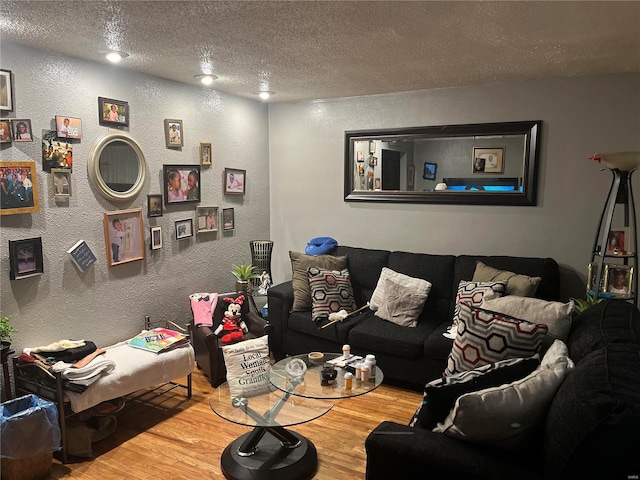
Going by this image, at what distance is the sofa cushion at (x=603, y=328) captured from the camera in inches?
78.0

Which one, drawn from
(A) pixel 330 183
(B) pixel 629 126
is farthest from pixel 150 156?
(B) pixel 629 126

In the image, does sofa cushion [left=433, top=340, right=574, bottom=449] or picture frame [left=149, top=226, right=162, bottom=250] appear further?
picture frame [left=149, top=226, right=162, bottom=250]

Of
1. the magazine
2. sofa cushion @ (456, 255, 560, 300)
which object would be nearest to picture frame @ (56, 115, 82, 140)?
the magazine

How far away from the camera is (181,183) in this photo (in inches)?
157

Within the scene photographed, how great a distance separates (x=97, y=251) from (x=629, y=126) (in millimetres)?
3958

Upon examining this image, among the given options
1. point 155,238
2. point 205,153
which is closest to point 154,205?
point 155,238

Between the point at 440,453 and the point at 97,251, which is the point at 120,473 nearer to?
the point at 97,251

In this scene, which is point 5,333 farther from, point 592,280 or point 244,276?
point 592,280

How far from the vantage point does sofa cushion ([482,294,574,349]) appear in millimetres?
2449

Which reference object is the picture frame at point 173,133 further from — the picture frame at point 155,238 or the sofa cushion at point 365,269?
the sofa cushion at point 365,269

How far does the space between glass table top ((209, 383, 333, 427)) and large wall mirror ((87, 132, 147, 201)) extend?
1692 millimetres

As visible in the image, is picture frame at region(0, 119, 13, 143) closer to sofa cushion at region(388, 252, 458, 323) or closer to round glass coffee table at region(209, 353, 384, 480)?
round glass coffee table at region(209, 353, 384, 480)

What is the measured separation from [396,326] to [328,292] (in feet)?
2.12

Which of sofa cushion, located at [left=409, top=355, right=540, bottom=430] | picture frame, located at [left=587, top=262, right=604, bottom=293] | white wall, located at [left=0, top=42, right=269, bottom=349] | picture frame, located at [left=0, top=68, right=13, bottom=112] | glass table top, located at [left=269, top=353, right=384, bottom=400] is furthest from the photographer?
picture frame, located at [left=587, top=262, right=604, bottom=293]
